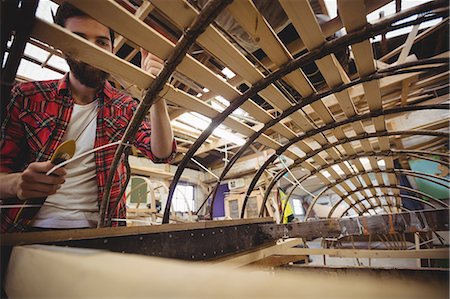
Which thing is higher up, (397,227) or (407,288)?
(407,288)

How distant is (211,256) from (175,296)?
1.37 meters

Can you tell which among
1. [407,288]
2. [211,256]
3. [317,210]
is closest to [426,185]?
[317,210]

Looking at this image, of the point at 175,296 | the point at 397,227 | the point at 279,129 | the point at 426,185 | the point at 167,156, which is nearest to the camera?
the point at 175,296

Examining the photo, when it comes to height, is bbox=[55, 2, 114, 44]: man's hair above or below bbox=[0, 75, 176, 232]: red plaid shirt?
above

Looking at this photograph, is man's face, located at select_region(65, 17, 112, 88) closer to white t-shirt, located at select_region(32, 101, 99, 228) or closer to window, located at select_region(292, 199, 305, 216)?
white t-shirt, located at select_region(32, 101, 99, 228)

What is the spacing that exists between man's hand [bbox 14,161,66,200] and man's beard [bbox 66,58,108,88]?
0.76m

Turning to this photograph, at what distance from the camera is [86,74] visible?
1.27 meters

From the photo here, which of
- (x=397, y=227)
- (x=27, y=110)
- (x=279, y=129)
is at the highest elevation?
(x=279, y=129)

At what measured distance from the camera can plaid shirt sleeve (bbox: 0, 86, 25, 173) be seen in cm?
108

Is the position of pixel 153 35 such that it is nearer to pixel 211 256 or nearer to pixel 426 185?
pixel 211 256

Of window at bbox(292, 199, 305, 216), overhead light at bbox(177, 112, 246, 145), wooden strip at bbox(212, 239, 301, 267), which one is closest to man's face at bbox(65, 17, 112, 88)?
wooden strip at bbox(212, 239, 301, 267)

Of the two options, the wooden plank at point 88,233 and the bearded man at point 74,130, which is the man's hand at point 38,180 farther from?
the bearded man at point 74,130

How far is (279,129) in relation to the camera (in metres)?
1.87

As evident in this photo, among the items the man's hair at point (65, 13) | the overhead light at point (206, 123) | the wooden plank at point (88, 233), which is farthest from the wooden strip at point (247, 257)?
the overhead light at point (206, 123)
